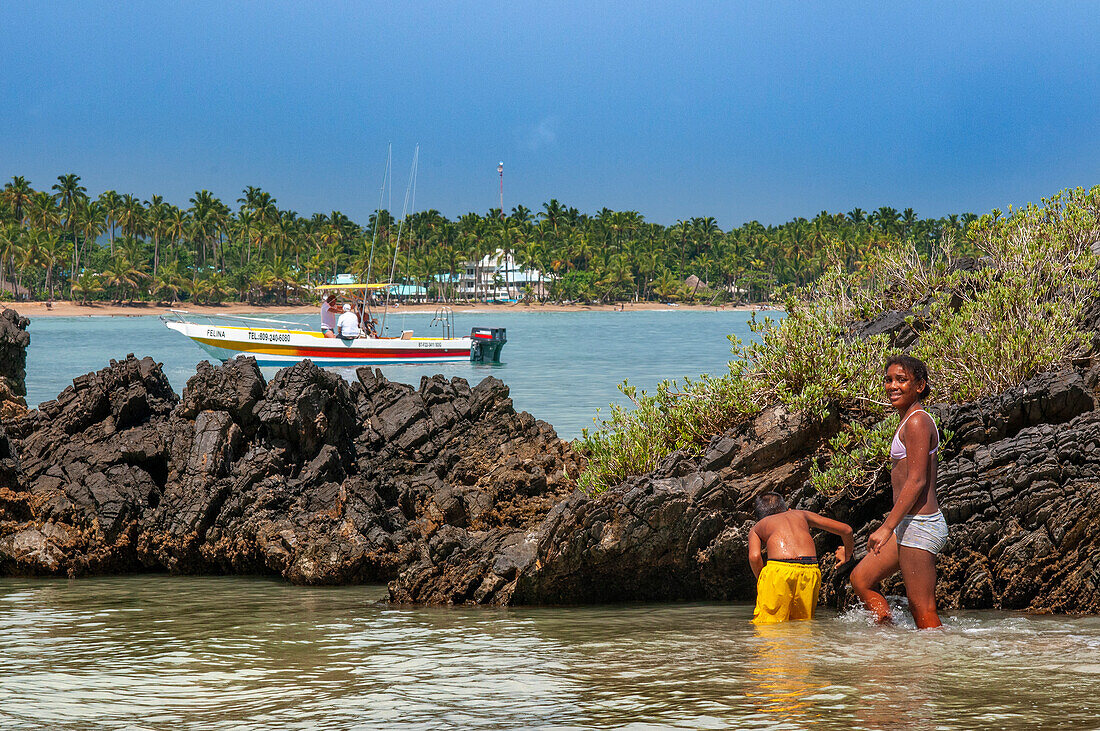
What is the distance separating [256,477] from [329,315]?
1292 inches

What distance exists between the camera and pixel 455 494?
11188 millimetres

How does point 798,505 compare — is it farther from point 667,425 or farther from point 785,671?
point 785,671

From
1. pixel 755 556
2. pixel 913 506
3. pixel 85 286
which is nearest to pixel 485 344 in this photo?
pixel 755 556

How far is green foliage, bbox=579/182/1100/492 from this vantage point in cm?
870

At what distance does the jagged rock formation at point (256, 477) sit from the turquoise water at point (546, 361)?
9.88m

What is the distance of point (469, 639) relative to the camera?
24.0 ft

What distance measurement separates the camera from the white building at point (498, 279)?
514 feet

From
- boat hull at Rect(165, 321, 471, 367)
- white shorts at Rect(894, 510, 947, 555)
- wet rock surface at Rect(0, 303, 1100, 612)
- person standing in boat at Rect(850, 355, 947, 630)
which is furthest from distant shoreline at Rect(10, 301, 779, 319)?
white shorts at Rect(894, 510, 947, 555)

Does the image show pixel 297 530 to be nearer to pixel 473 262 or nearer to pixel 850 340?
pixel 850 340

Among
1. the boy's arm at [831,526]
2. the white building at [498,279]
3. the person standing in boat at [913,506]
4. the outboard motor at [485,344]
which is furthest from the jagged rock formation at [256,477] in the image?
the white building at [498,279]

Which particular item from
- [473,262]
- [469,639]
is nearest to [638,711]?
[469,639]

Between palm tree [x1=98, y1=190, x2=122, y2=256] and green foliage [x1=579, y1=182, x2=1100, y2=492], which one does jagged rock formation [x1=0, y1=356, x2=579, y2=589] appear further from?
palm tree [x1=98, y1=190, x2=122, y2=256]

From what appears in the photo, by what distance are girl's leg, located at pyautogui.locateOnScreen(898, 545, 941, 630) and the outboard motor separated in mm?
40449

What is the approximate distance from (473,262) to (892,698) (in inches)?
5945
